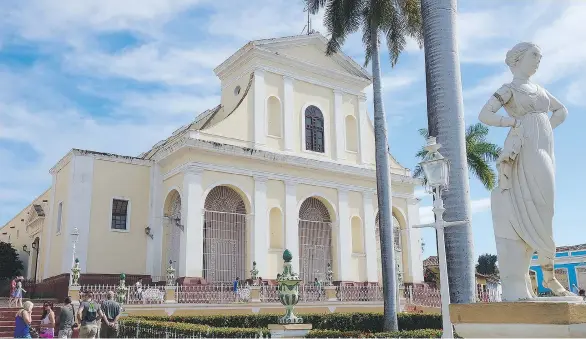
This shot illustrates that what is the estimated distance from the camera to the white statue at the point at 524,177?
5.10 meters

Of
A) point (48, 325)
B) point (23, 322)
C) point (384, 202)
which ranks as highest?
point (384, 202)

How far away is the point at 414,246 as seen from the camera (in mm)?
26906

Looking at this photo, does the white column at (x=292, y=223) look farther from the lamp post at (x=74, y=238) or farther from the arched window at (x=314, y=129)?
the lamp post at (x=74, y=238)

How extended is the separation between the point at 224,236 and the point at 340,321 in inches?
284

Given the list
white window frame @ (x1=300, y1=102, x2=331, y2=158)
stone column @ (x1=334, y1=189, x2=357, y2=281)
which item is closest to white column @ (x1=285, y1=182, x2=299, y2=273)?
white window frame @ (x1=300, y1=102, x2=331, y2=158)

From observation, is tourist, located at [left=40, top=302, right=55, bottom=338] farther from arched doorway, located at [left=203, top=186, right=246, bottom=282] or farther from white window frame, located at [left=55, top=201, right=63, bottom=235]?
white window frame, located at [left=55, top=201, right=63, bottom=235]

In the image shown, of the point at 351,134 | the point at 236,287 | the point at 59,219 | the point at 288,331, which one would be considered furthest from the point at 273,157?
→ the point at 288,331

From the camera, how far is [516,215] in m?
5.18

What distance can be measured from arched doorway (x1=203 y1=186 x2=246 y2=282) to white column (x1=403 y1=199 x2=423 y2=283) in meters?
8.58

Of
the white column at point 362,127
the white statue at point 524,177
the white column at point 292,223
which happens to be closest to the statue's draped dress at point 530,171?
the white statue at point 524,177

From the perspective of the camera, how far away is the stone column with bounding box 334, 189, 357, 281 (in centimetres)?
2416

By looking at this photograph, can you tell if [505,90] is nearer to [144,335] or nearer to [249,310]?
[144,335]

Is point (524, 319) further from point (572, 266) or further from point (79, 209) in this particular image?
point (572, 266)

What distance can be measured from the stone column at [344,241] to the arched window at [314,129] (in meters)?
2.32
